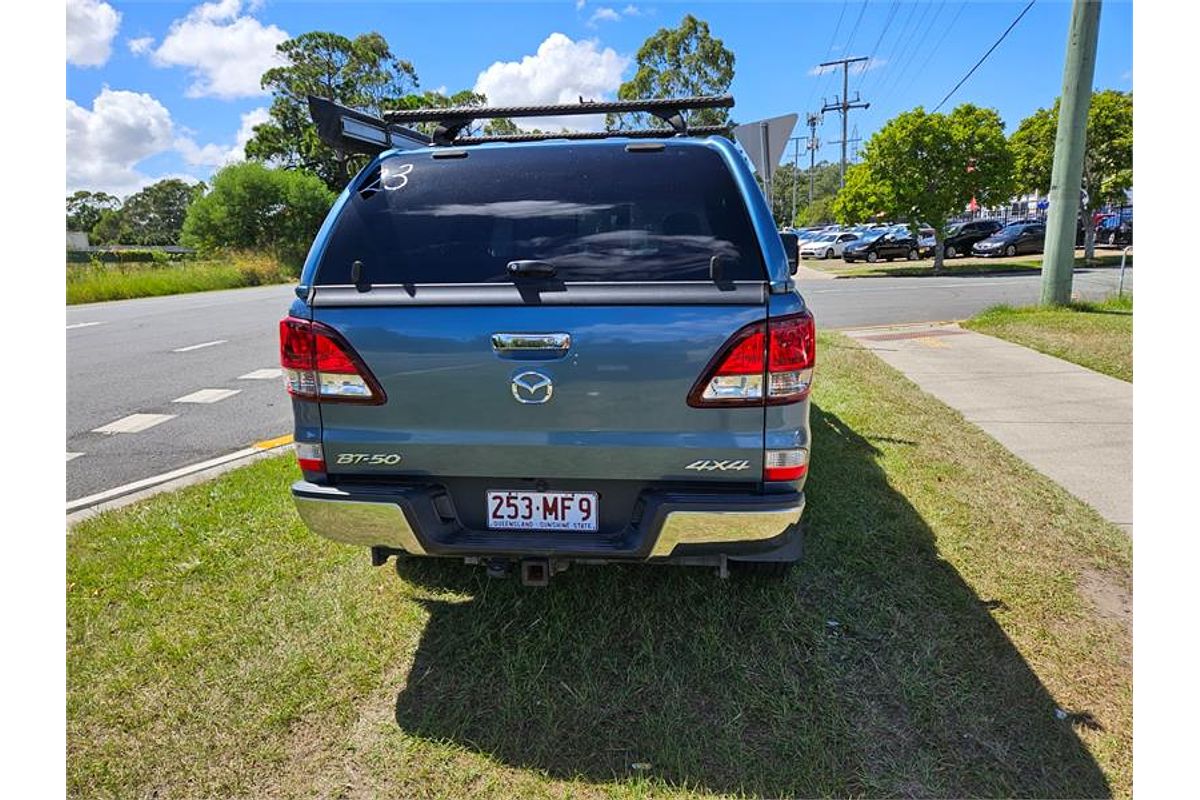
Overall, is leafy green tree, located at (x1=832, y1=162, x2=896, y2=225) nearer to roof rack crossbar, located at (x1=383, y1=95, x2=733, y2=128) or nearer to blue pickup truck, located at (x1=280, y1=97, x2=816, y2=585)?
roof rack crossbar, located at (x1=383, y1=95, x2=733, y2=128)

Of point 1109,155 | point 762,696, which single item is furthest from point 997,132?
point 762,696

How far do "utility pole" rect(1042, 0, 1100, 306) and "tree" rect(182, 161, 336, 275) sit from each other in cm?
3285

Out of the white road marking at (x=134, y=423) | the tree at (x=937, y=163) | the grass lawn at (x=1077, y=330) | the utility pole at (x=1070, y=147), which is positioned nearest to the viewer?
the white road marking at (x=134, y=423)

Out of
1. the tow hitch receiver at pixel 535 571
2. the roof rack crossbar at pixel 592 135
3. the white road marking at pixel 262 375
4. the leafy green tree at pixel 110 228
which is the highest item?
the leafy green tree at pixel 110 228

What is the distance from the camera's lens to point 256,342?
11.4 metres

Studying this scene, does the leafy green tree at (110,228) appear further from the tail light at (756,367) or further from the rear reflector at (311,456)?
the tail light at (756,367)

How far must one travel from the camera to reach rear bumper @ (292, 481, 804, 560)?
2.45 m

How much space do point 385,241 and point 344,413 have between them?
2.14 feet

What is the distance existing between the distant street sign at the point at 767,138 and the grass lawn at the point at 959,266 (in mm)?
20703

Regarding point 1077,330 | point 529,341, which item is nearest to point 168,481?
point 529,341

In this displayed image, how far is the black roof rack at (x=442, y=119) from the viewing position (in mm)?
3125

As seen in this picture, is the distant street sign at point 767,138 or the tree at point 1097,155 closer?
the distant street sign at point 767,138

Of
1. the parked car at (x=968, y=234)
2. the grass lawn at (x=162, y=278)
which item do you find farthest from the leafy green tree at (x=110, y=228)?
the parked car at (x=968, y=234)

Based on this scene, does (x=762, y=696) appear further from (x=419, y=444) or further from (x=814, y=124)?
(x=814, y=124)
